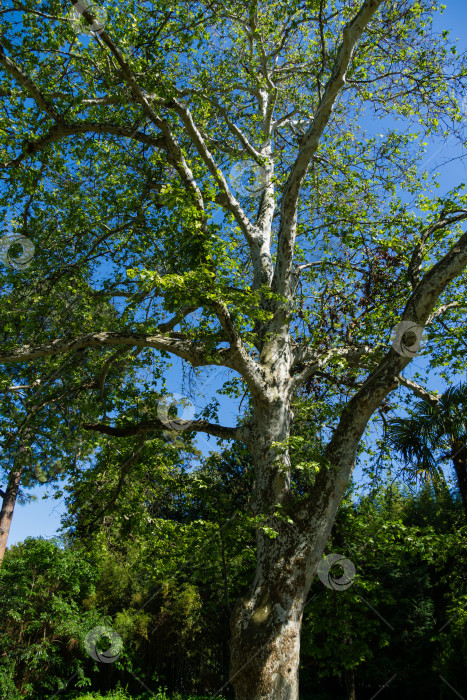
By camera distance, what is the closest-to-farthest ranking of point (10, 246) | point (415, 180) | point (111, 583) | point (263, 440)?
1. point (263, 440)
2. point (10, 246)
3. point (415, 180)
4. point (111, 583)

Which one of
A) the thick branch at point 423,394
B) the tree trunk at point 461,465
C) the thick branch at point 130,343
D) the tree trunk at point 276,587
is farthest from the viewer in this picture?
the tree trunk at point 461,465

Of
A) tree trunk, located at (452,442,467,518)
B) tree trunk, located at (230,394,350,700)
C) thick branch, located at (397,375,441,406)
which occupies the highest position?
thick branch, located at (397,375,441,406)

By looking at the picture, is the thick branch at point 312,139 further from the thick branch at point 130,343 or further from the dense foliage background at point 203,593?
the dense foliage background at point 203,593

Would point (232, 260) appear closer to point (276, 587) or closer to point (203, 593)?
point (276, 587)

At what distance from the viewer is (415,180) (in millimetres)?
8438

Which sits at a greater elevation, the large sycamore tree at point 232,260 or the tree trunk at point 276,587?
the large sycamore tree at point 232,260

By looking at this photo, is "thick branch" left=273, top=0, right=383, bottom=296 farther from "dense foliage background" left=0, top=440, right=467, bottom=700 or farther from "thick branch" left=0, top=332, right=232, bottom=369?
"dense foliage background" left=0, top=440, right=467, bottom=700

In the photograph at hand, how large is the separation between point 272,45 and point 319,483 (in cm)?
814

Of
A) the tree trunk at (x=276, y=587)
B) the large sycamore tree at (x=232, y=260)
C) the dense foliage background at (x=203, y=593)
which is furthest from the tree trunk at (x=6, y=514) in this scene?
the tree trunk at (x=276, y=587)

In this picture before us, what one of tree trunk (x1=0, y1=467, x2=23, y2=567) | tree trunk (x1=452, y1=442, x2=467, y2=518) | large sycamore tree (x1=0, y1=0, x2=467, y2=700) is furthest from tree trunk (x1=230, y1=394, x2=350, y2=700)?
tree trunk (x1=0, y1=467, x2=23, y2=567)

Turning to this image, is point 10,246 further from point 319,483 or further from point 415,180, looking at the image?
point 415,180

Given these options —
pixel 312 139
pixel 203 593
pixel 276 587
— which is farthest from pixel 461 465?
pixel 203 593

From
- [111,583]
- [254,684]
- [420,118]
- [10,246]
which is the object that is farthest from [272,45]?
[111,583]

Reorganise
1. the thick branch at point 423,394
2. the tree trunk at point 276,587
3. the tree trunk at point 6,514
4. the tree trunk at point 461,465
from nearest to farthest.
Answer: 1. the tree trunk at point 276,587
2. the thick branch at point 423,394
3. the tree trunk at point 461,465
4. the tree trunk at point 6,514
